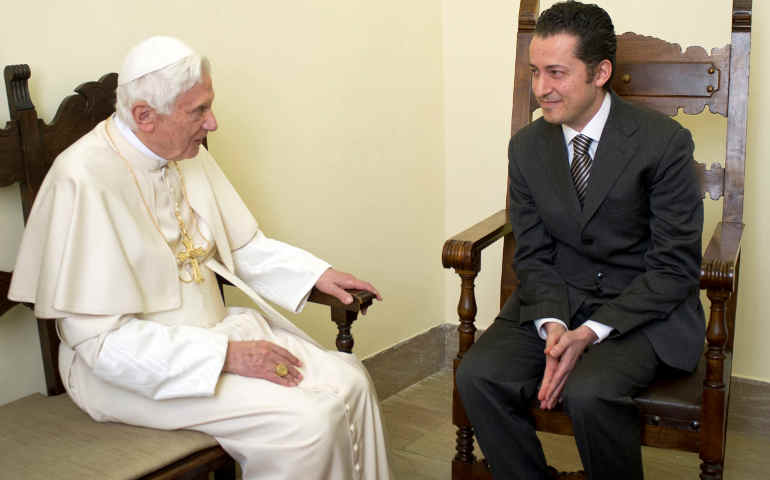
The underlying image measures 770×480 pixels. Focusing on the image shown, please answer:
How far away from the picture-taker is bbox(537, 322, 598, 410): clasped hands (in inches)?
102

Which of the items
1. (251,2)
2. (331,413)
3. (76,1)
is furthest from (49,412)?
(251,2)

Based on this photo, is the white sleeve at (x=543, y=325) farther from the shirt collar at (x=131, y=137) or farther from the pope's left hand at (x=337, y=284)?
the shirt collar at (x=131, y=137)

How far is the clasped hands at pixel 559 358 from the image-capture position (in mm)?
2592

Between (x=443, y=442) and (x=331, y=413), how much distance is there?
150 centimetres

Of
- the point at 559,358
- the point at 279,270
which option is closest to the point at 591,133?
the point at 559,358

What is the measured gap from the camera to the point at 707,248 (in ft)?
8.56

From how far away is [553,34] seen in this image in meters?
2.71

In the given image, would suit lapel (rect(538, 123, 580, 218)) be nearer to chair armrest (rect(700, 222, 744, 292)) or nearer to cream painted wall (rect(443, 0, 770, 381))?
chair armrest (rect(700, 222, 744, 292))

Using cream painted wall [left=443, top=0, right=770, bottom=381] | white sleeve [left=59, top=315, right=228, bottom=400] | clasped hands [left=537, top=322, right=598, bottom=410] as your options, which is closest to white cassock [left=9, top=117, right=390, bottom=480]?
white sleeve [left=59, top=315, right=228, bottom=400]

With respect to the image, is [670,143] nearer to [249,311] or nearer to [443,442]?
[249,311]

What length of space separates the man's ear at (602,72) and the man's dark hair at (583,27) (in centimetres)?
2

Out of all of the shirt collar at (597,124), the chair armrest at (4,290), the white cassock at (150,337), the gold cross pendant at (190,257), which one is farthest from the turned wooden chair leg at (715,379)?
the chair armrest at (4,290)

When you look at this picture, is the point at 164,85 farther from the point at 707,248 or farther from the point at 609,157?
the point at 707,248

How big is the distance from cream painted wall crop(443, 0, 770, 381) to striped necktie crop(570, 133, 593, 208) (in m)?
1.07
